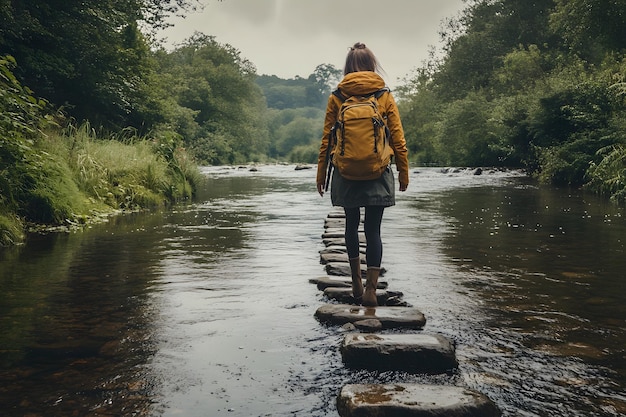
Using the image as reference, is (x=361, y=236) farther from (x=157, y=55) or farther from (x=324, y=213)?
(x=157, y=55)

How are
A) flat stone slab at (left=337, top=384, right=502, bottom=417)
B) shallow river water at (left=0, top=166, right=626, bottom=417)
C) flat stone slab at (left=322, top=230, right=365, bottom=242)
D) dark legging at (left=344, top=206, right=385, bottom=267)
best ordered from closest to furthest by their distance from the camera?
flat stone slab at (left=337, top=384, right=502, bottom=417) < shallow river water at (left=0, top=166, right=626, bottom=417) < dark legging at (left=344, top=206, right=385, bottom=267) < flat stone slab at (left=322, top=230, right=365, bottom=242)

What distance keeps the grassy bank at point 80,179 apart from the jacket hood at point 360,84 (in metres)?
4.29

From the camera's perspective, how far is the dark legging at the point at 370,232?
4.43 metres

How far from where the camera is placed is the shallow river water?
2.85 meters

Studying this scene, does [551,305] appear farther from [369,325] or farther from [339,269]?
[339,269]

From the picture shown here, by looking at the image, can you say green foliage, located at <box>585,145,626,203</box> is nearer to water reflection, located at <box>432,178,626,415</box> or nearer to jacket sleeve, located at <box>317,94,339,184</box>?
water reflection, located at <box>432,178,626,415</box>

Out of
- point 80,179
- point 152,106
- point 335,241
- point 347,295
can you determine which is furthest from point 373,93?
point 152,106

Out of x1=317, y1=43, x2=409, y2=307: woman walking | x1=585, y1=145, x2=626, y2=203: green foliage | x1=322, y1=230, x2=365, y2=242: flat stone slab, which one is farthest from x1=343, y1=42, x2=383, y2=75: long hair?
x1=585, y1=145, x2=626, y2=203: green foliage

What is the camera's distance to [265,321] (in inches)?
164

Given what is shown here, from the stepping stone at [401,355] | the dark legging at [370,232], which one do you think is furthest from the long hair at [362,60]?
the stepping stone at [401,355]

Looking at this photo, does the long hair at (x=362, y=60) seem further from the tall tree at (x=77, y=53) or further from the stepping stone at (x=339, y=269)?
the tall tree at (x=77, y=53)

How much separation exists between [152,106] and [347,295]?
55.4ft

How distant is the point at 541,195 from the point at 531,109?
9.30 meters

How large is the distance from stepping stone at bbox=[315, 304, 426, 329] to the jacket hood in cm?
158
